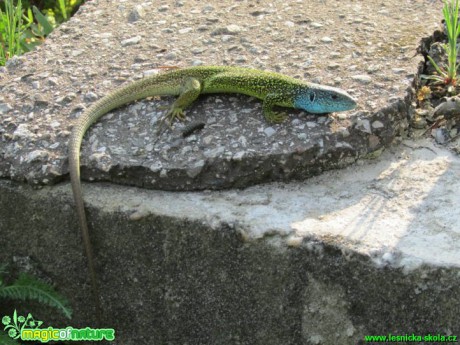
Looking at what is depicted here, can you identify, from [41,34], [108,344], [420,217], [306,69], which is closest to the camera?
[420,217]

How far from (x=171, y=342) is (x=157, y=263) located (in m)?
0.42

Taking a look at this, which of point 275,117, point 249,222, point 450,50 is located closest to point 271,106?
point 275,117

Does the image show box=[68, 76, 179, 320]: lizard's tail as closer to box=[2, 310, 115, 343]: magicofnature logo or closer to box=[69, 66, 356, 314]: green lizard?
box=[69, 66, 356, 314]: green lizard

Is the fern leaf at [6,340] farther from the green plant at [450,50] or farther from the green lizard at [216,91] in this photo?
the green plant at [450,50]

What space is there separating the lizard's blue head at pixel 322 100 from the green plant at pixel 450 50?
68 centimetres

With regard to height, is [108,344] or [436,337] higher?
[436,337]

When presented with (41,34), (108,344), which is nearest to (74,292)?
(108,344)

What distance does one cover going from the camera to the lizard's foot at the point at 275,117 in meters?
3.45

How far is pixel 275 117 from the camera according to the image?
→ 3.46 meters

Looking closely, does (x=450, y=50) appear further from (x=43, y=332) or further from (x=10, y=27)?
(x=10, y=27)

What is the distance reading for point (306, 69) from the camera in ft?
12.6

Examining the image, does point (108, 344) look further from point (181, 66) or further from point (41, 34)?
point (41, 34)

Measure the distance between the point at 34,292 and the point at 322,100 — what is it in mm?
1647

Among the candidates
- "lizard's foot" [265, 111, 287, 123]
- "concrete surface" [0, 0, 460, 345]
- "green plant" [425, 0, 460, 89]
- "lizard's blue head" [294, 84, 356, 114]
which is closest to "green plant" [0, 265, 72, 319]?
"concrete surface" [0, 0, 460, 345]
